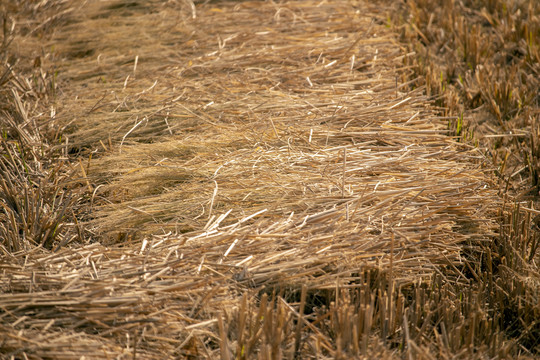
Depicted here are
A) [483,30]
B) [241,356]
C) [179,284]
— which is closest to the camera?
[241,356]

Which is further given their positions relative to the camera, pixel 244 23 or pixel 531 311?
pixel 244 23

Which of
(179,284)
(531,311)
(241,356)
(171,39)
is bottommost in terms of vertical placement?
(531,311)

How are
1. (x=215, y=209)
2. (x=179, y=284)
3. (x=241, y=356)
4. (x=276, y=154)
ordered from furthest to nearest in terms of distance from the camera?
(x=276, y=154) → (x=215, y=209) → (x=179, y=284) → (x=241, y=356)

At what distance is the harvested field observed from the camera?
1.76 metres

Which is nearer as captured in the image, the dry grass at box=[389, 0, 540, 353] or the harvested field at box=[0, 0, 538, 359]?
the harvested field at box=[0, 0, 538, 359]

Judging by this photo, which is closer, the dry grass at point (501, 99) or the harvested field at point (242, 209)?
the harvested field at point (242, 209)

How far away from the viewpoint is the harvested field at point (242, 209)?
176 cm

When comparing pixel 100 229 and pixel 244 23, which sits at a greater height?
pixel 244 23

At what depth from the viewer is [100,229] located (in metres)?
2.35

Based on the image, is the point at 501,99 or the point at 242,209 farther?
the point at 501,99

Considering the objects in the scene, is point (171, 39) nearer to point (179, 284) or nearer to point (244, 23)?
point (244, 23)

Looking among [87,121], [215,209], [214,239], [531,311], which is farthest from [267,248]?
[87,121]

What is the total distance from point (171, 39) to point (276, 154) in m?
2.01

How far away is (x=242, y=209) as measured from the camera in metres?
2.30
